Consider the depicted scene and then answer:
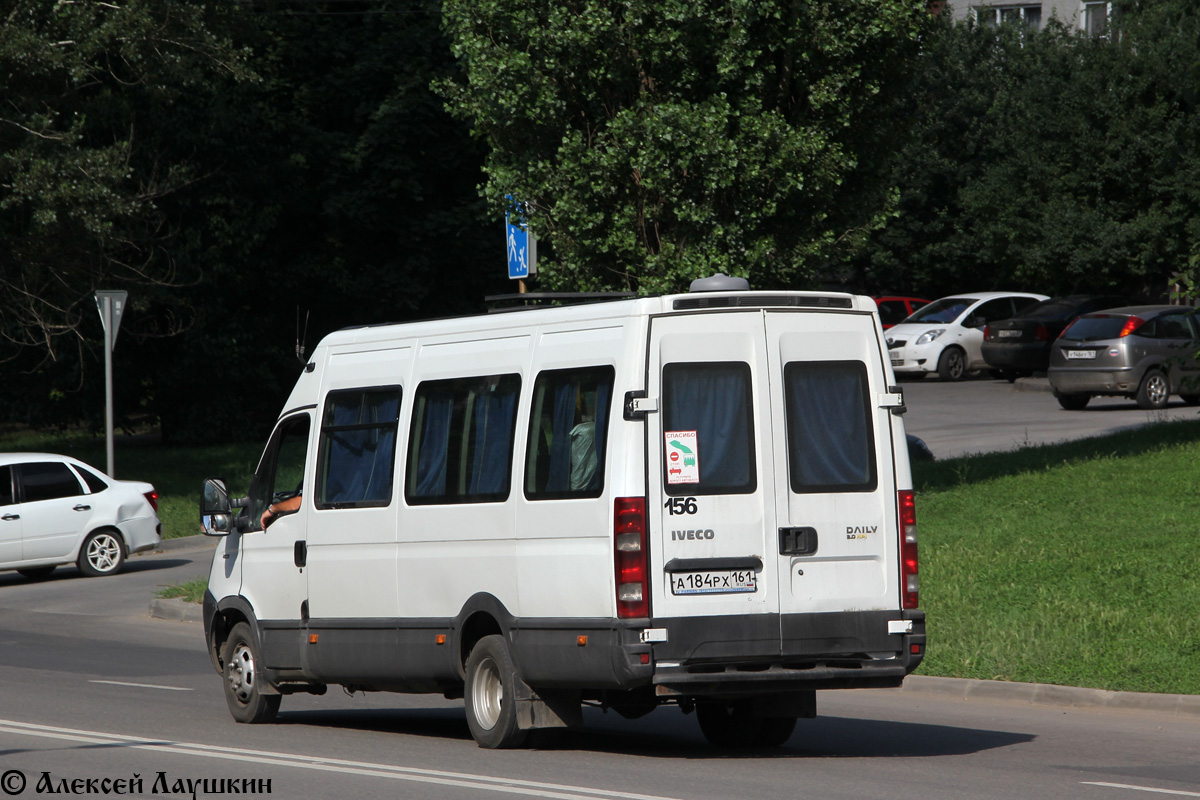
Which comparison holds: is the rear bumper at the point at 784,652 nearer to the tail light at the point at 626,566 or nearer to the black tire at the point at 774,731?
the tail light at the point at 626,566

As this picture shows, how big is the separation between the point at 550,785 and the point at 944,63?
4388cm

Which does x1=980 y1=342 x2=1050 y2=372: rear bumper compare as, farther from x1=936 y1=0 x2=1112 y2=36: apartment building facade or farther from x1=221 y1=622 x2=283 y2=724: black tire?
x1=221 y1=622 x2=283 y2=724: black tire

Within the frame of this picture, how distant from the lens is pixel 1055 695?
37.6 ft

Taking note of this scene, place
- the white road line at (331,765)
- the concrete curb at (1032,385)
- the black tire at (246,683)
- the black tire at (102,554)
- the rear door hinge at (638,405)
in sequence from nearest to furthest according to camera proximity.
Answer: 1. the white road line at (331,765)
2. the rear door hinge at (638,405)
3. the black tire at (246,683)
4. the black tire at (102,554)
5. the concrete curb at (1032,385)

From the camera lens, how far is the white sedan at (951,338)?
3769cm

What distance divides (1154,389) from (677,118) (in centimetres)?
1458

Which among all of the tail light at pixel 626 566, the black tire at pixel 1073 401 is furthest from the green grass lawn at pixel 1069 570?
the black tire at pixel 1073 401

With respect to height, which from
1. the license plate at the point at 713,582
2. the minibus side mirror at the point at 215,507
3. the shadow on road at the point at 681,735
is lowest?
the shadow on road at the point at 681,735

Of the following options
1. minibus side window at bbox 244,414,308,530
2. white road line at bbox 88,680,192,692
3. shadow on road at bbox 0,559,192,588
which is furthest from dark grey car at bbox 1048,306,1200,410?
minibus side window at bbox 244,414,308,530

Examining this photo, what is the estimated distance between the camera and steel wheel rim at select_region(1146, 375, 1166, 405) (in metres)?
29.4

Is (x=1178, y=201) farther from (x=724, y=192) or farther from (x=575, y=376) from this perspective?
(x=575, y=376)

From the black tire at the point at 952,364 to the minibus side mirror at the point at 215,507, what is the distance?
28561mm

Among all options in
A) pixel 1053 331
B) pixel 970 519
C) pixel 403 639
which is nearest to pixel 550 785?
pixel 403 639

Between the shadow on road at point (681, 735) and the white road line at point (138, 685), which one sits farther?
the white road line at point (138, 685)
